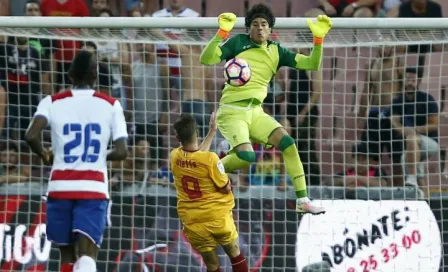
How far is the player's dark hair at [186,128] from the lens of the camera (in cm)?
1022

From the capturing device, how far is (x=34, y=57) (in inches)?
513

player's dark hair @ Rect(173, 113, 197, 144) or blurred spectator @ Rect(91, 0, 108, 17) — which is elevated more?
blurred spectator @ Rect(91, 0, 108, 17)

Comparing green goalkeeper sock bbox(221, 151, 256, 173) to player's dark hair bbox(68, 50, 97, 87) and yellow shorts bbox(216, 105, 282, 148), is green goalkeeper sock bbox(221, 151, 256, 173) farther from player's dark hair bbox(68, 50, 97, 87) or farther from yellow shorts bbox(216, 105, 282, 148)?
player's dark hair bbox(68, 50, 97, 87)

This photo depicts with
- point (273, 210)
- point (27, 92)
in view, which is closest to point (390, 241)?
point (273, 210)

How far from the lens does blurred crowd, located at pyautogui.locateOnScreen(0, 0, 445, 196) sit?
508 inches

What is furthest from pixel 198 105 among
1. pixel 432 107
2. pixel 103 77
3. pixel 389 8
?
pixel 389 8

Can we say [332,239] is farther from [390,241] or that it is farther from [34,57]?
[34,57]

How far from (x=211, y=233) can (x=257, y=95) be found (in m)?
1.22

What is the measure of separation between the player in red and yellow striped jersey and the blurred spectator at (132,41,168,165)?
2.50m

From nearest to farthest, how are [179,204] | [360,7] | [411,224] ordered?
[179,204], [411,224], [360,7]

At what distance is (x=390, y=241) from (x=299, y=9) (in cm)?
364

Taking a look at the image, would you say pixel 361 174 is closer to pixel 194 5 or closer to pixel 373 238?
pixel 373 238

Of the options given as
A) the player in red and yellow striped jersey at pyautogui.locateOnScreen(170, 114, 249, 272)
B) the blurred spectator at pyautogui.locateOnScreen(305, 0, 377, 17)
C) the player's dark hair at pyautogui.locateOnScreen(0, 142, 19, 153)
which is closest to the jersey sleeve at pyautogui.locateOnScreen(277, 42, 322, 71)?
the player in red and yellow striped jersey at pyautogui.locateOnScreen(170, 114, 249, 272)

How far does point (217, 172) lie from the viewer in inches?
407
